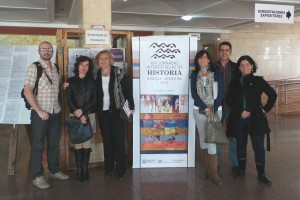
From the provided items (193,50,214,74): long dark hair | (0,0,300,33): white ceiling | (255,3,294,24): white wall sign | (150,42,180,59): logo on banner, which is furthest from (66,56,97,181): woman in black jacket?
(255,3,294,24): white wall sign

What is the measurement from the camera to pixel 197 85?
12.5 ft

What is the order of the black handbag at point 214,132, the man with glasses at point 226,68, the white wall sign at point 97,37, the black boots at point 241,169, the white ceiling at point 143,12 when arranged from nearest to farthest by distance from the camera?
the black handbag at point 214,132
the black boots at point 241,169
the man with glasses at point 226,68
the white wall sign at point 97,37
the white ceiling at point 143,12

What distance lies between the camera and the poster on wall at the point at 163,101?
13.6 feet

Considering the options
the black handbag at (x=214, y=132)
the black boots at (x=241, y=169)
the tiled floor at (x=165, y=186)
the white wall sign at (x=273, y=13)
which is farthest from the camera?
the white wall sign at (x=273, y=13)

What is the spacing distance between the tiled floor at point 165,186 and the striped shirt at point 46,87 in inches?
36.5

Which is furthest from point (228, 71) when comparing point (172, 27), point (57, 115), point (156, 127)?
point (172, 27)

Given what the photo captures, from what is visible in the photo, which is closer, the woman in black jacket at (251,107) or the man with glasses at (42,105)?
the man with glasses at (42,105)

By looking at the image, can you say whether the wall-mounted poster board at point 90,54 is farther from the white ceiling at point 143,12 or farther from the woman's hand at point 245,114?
the white ceiling at point 143,12

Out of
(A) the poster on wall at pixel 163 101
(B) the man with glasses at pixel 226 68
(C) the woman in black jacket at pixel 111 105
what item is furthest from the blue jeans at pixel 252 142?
(C) the woman in black jacket at pixel 111 105

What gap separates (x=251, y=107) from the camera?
369cm

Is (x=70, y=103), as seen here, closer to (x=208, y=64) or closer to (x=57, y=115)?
(x=57, y=115)

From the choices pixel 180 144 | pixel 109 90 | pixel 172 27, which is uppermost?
pixel 172 27

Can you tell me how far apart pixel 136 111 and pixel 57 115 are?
1.02 m

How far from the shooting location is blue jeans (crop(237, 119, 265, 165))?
369 cm
